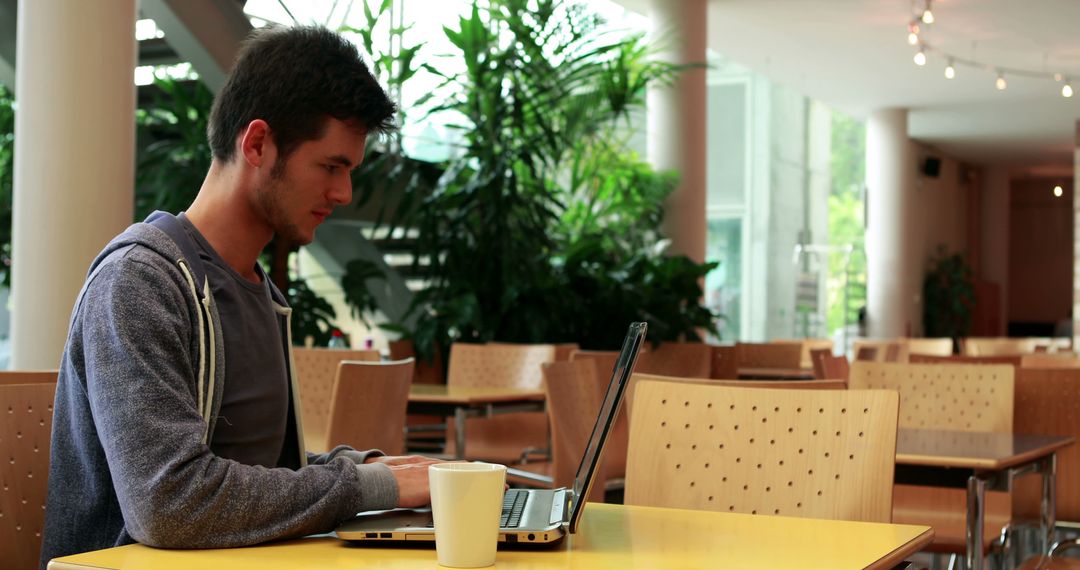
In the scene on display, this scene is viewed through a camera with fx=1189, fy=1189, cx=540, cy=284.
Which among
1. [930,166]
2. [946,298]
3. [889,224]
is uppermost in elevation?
[930,166]

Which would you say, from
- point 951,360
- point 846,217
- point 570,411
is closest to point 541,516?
point 570,411

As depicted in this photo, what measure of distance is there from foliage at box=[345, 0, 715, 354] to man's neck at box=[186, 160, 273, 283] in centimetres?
463

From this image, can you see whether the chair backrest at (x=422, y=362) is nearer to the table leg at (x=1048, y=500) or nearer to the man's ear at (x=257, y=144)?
the table leg at (x=1048, y=500)

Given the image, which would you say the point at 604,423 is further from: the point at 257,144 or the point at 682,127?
the point at 682,127

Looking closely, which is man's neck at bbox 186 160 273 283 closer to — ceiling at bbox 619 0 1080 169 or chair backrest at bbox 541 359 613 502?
chair backrest at bbox 541 359 613 502

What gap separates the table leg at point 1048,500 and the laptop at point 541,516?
6.50 ft

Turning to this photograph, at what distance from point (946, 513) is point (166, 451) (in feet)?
8.35

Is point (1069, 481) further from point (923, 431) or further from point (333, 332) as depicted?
point (333, 332)

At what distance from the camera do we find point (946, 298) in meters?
16.6

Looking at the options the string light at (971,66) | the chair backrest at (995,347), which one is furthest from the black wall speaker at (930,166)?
the chair backrest at (995,347)

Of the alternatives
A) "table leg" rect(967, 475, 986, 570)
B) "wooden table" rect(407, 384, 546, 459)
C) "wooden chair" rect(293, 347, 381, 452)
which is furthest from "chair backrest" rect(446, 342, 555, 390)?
"table leg" rect(967, 475, 986, 570)

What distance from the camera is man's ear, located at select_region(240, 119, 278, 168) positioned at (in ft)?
4.45

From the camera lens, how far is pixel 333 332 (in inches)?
237

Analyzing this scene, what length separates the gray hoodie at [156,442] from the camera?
1163 mm
